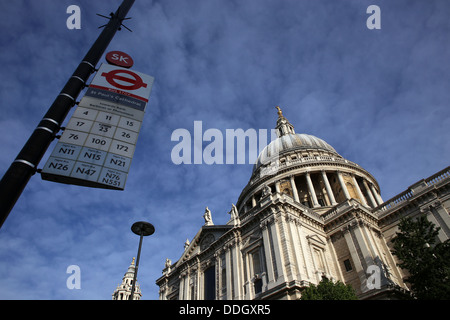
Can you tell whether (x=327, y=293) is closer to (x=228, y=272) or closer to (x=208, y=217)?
(x=228, y=272)

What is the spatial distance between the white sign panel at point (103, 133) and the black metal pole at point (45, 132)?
2.17 ft

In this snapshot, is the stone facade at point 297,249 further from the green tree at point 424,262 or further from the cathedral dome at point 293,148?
the cathedral dome at point 293,148

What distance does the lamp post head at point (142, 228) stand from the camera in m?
15.5

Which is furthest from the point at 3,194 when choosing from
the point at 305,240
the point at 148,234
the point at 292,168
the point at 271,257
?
the point at 292,168

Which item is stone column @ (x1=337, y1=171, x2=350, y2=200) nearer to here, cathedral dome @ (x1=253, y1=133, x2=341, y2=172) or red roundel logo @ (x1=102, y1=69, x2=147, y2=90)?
cathedral dome @ (x1=253, y1=133, x2=341, y2=172)

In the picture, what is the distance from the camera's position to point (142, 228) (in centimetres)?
1570

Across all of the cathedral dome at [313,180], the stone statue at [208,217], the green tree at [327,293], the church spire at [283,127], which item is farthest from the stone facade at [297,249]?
the church spire at [283,127]

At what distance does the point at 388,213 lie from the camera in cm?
3028

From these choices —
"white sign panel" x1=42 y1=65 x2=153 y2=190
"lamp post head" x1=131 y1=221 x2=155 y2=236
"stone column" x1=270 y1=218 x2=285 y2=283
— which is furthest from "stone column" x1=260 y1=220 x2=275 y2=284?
"white sign panel" x1=42 y1=65 x2=153 y2=190

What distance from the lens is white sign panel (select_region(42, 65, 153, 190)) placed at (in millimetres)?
5949

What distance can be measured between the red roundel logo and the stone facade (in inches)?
774

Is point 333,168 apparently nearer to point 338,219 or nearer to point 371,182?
point 371,182
